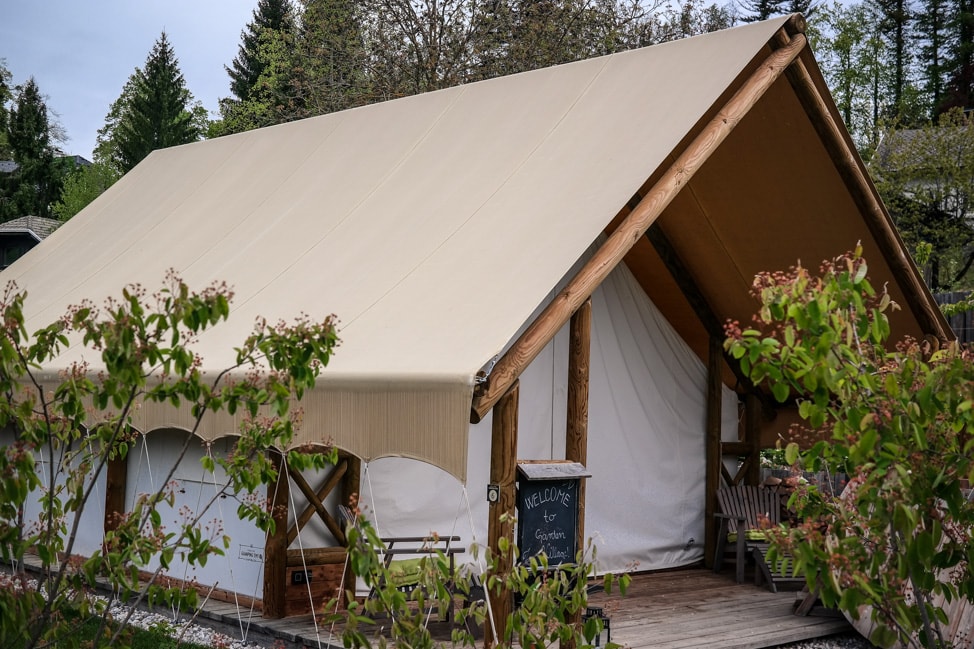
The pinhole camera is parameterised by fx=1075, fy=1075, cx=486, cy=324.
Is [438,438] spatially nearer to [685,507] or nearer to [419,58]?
[685,507]

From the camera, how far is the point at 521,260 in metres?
4.89

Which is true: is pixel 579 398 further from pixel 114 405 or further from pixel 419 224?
pixel 114 405

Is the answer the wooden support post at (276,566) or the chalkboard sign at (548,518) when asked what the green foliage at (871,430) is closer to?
the chalkboard sign at (548,518)

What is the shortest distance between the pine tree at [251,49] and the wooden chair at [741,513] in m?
27.5

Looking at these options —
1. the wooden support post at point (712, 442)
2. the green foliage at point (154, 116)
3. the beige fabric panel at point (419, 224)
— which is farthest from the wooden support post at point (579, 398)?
the green foliage at point (154, 116)

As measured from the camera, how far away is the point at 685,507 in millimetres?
8227

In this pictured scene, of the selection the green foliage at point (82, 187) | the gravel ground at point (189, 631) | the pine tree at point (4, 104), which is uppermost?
the pine tree at point (4, 104)

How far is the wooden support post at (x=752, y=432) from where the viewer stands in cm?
866

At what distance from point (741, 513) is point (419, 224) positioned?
3893 millimetres

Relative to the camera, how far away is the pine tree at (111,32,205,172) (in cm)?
3219

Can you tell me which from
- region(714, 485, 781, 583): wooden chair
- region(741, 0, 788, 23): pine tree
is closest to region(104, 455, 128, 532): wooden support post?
region(714, 485, 781, 583): wooden chair

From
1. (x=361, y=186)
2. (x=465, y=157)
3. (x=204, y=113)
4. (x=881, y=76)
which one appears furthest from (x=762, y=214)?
(x=204, y=113)

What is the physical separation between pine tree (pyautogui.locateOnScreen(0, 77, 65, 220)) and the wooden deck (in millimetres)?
31283

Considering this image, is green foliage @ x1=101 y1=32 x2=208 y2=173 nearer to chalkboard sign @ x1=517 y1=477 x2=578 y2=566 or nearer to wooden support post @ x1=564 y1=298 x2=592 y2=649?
wooden support post @ x1=564 y1=298 x2=592 y2=649
